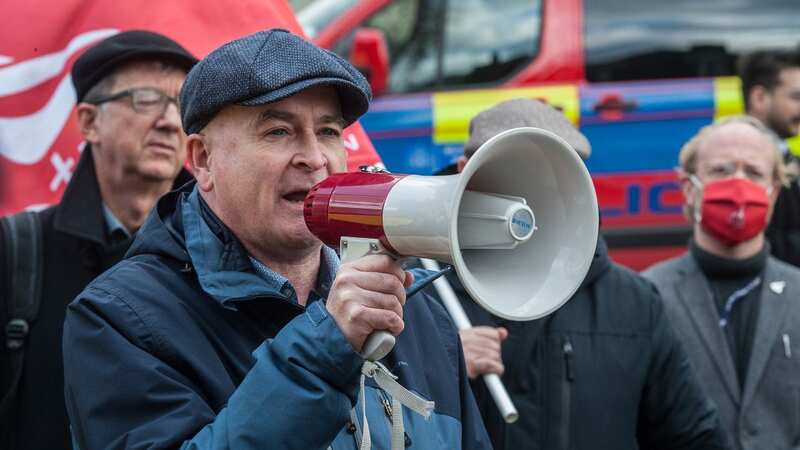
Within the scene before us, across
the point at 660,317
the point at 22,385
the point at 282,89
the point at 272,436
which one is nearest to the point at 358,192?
the point at 282,89

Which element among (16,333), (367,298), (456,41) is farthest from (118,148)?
(456,41)

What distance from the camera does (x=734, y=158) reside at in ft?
15.1

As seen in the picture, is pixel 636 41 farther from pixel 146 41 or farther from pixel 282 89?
pixel 282 89

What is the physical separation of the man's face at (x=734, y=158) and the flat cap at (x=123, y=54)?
2.03m

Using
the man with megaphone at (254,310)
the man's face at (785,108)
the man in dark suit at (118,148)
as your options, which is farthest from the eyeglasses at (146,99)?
the man's face at (785,108)

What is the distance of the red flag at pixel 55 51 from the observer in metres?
4.10

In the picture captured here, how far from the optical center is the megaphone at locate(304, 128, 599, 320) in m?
1.87

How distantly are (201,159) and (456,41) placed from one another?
13.3ft

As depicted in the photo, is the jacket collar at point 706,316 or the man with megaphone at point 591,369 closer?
the man with megaphone at point 591,369

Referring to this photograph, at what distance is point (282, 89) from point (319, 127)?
14 cm

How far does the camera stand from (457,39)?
20.6ft

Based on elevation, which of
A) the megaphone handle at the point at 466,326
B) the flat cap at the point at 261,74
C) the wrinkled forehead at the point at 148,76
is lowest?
the megaphone handle at the point at 466,326

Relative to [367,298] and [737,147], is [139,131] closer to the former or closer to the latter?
[367,298]

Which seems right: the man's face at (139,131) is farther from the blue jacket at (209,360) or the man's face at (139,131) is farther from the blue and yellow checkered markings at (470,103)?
the blue and yellow checkered markings at (470,103)
